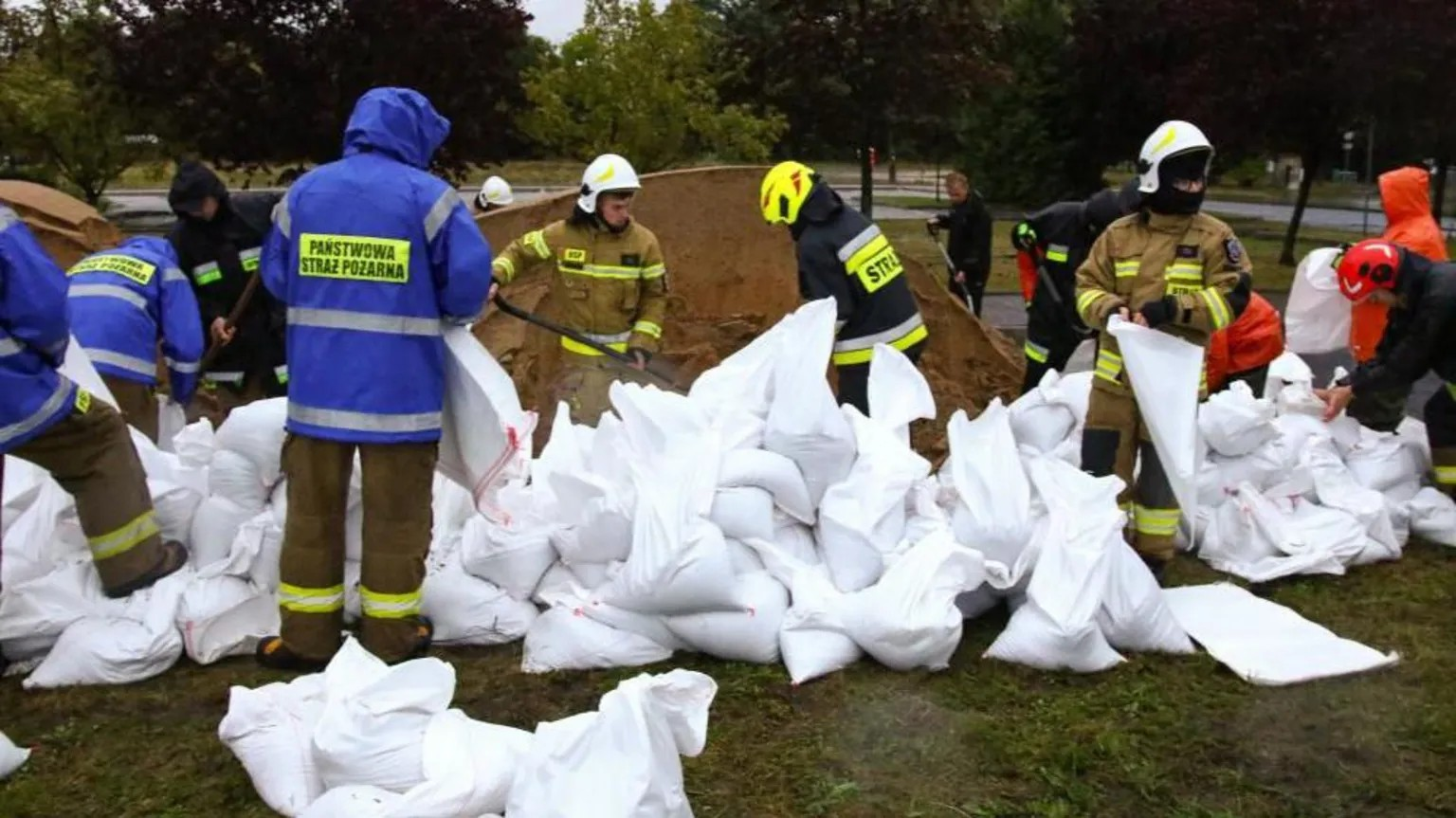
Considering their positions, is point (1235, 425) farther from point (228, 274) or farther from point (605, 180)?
point (228, 274)

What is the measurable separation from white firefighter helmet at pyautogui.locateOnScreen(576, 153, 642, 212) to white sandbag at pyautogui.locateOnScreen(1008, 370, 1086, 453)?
1.76m

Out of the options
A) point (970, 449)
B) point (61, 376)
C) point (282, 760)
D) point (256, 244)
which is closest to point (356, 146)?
point (61, 376)

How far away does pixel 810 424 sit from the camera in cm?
387

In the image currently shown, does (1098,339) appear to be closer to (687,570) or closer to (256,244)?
(687,570)

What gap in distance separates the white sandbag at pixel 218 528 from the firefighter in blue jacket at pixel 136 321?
28.7 inches

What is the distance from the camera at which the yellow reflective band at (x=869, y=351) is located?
16.2ft

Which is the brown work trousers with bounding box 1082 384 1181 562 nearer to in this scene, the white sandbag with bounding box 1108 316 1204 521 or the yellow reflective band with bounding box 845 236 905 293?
the white sandbag with bounding box 1108 316 1204 521

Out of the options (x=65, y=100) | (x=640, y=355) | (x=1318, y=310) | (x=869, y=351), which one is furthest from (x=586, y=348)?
(x=65, y=100)

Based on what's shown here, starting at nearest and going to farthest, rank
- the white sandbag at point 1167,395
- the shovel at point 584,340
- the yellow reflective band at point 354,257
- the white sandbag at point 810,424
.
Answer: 1. the yellow reflective band at point 354,257
2. the white sandbag at point 810,424
3. the white sandbag at point 1167,395
4. the shovel at point 584,340

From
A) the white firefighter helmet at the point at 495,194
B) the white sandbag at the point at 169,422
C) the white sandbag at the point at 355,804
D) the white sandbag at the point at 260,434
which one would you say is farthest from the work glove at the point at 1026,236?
the white sandbag at the point at 355,804

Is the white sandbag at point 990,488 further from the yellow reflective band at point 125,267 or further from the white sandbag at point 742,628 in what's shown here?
the yellow reflective band at point 125,267

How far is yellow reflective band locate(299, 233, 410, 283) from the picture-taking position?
332 cm

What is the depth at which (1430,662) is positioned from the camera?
3.61 meters

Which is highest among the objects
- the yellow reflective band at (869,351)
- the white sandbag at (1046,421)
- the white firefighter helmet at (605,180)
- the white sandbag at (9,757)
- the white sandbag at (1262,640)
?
the white firefighter helmet at (605,180)
